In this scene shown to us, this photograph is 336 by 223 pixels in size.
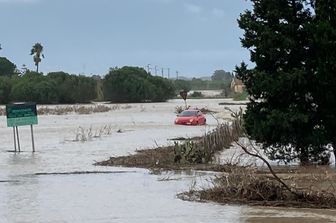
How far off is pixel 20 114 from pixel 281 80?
16.0 meters

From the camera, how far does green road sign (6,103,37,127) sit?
112ft

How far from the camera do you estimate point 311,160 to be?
80.7ft

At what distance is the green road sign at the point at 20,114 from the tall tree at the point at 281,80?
44.9 ft

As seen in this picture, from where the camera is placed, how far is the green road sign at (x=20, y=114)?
112 feet

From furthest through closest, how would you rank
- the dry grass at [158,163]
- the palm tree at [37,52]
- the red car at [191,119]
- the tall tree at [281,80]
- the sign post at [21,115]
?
the palm tree at [37,52]
the red car at [191,119]
the sign post at [21,115]
the dry grass at [158,163]
the tall tree at [281,80]

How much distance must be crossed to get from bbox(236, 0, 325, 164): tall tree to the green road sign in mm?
13672

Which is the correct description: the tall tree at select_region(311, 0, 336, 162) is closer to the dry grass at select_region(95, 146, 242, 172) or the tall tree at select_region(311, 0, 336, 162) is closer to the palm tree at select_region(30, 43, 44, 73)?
the dry grass at select_region(95, 146, 242, 172)

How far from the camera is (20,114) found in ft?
113

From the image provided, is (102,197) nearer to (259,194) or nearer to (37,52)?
(259,194)

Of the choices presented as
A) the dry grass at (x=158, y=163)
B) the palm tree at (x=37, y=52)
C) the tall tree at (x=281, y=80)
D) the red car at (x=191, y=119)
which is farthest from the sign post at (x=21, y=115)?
the palm tree at (x=37, y=52)

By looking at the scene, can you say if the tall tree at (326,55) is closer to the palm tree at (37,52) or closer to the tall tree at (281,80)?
the tall tree at (281,80)

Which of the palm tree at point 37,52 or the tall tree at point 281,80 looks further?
the palm tree at point 37,52

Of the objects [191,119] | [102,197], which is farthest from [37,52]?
[102,197]

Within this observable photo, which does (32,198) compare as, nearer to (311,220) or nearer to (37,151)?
(311,220)
